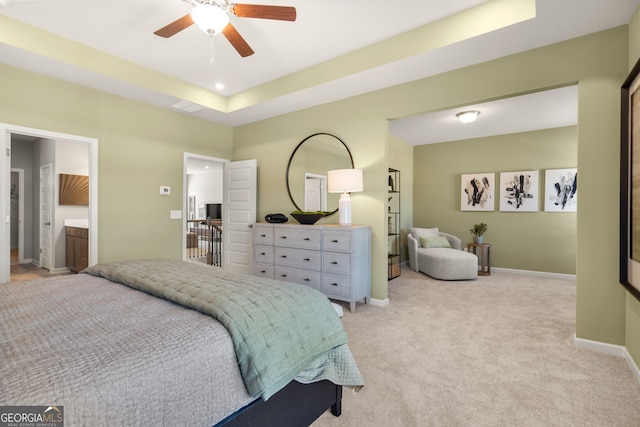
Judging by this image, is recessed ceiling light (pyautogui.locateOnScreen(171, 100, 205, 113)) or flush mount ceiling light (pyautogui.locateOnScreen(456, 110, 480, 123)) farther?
flush mount ceiling light (pyautogui.locateOnScreen(456, 110, 480, 123))

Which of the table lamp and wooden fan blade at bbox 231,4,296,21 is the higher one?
wooden fan blade at bbox 231,4,296,21

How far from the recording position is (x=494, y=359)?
2.29 meters

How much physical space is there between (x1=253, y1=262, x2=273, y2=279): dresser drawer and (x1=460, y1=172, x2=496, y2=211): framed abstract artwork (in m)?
4.26

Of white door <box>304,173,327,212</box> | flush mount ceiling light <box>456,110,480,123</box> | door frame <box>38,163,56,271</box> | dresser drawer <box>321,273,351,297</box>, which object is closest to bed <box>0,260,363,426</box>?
dresser drawer <box>321,273,351,297</box>

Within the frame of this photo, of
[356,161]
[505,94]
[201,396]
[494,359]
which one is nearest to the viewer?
[201,396]

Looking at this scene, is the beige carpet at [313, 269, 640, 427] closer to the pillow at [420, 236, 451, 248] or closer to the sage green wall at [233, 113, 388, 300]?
the sage green wall at [233, 113, 388, 300]

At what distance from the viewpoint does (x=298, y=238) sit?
364 cm

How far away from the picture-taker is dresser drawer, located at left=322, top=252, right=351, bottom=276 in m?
3.26

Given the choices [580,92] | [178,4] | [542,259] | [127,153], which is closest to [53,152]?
[127,153]

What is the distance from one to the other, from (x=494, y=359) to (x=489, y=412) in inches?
28.0

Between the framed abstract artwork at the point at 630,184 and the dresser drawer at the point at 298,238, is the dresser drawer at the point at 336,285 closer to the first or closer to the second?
the dresser drawer at the point at 298,238

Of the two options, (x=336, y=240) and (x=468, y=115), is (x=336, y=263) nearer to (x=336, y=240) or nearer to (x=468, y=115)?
(x=336, y=240)

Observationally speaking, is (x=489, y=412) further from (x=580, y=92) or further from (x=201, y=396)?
(x=580, y=92)

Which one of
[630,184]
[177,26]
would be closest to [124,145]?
[177,26]
